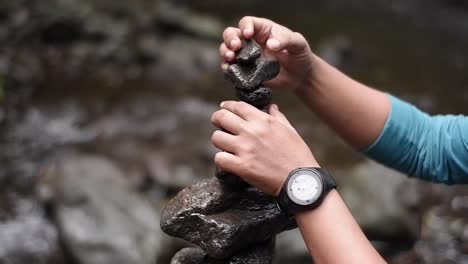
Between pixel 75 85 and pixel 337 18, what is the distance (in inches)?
198

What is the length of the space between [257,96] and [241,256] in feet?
1.82

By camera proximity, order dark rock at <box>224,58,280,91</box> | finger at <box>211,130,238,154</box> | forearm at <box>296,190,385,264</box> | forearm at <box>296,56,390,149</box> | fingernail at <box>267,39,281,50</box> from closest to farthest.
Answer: forearm at <box>296,190,385,264</box>
finger at <box>211,130,238,154</box>
dark rock at <box>224,58,280,91</box>
fingernail at <box>267,39,281,50</box>
forearm at <box>296,56,390,149</box>

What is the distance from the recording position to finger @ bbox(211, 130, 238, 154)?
1.76 metres

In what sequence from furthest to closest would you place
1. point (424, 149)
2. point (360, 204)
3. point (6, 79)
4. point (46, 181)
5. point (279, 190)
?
point (6, 79) < point (46, 181) < point (360, 204) < point (424, 149) < point (279, 190)

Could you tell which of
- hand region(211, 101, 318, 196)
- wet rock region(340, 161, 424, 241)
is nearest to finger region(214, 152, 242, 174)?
hand region(211, 101, 318, 196)

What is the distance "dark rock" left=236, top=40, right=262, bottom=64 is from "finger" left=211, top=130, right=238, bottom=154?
275 millimetres

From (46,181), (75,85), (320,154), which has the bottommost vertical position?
(320,154)

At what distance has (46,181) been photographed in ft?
17.3

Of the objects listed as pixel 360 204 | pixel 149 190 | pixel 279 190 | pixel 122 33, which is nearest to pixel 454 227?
pixel 360 204

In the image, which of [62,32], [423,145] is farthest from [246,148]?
[62,32]

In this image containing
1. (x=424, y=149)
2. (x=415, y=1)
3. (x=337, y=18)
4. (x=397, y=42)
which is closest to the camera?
(x=424, y=149)

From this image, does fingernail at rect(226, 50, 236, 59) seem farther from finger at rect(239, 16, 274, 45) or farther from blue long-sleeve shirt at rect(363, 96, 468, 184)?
blue long-sleeve shirt at rect(363, 96, 468, 184)

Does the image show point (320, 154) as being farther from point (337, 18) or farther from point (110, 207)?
point (337, 18)

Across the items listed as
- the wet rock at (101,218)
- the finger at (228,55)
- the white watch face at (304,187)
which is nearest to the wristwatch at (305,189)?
the white watch face at (304,187)
